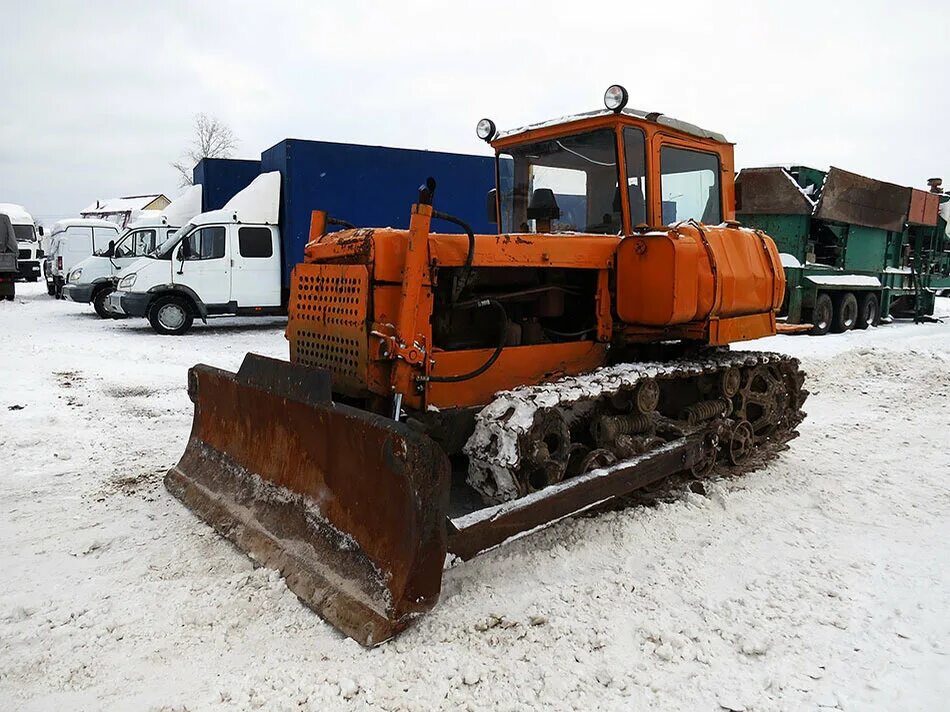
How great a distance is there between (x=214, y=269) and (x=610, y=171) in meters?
10.6

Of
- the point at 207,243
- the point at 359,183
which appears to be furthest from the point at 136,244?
the point at 359,183

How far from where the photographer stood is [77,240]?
67.5ft

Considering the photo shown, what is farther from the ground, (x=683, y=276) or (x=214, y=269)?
(x=214, y=269)

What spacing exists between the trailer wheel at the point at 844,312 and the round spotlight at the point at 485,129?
542 inches

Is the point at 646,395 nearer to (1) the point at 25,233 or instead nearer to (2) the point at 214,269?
(2) the point at 214,269

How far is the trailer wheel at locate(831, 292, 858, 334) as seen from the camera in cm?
1634

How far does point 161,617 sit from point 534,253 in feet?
9.19

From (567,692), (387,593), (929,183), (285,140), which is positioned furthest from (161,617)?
(929,183)

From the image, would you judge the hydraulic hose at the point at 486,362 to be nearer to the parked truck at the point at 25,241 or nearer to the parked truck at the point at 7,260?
the parked truck at the point at 7,260

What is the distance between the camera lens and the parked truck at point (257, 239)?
13.2 metres

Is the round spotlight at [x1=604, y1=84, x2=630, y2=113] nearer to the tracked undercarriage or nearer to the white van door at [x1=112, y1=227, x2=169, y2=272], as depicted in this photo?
the tracked undercarriage

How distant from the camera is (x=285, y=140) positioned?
13.4m

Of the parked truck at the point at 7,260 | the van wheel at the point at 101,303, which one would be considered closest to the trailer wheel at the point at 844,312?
the van wheel at the point at 101,303

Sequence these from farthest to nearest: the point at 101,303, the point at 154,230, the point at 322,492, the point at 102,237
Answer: the point at 102,237 < the point at 154,230 < the point at 101,303 < the point at 322,492
